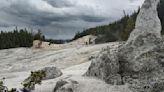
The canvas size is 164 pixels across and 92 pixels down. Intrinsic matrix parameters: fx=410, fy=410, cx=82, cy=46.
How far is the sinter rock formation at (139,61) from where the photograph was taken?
55.7ft

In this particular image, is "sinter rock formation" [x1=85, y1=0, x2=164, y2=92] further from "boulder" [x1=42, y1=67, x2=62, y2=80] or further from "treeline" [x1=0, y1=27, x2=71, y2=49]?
"treeline" [x1=0, y1=27, x2=71, y2=49]

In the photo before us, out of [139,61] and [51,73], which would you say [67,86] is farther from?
[51,73]

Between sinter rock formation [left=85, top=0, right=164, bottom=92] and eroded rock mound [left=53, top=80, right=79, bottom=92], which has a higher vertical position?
sinter rock formation [left=85, top=0, right=164, bottom=92]

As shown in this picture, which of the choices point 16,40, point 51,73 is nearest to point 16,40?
point 16,40

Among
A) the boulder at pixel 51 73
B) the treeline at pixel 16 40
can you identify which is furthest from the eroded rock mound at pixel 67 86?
the treeline at pixel 16 40

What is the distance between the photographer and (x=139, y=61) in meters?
17.4

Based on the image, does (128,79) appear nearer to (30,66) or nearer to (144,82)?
(144,82)

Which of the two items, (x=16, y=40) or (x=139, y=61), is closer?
(x=139, y=61)

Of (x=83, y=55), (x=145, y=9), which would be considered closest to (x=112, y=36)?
(x=83, y=55)

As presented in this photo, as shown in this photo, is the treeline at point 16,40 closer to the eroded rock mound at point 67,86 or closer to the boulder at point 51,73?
the boulder at point 51,73

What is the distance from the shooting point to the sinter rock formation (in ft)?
55.7

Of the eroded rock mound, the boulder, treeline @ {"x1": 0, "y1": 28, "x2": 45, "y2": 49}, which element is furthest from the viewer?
treeline @ {"x1": 0, "y1": 28, "x2": 45, "y2": 49}

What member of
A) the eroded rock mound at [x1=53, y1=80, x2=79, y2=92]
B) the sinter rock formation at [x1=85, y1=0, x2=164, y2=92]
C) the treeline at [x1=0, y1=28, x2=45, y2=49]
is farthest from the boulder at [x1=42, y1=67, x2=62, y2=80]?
the treeline at [x1=0, y1=28, x2=45, y2=49]

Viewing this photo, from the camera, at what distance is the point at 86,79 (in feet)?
59.6
